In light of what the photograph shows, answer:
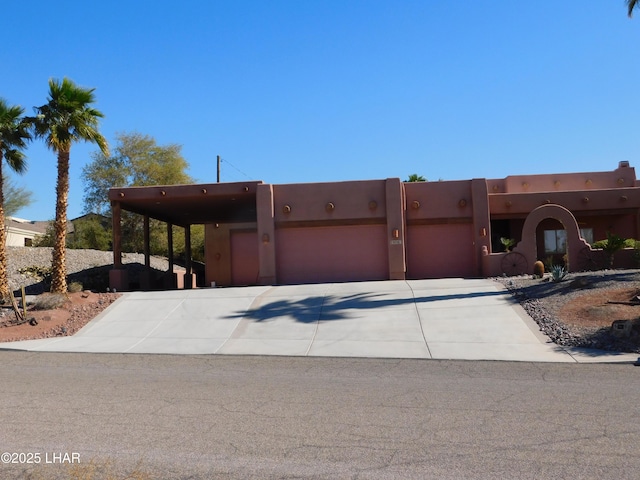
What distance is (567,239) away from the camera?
2366 cm

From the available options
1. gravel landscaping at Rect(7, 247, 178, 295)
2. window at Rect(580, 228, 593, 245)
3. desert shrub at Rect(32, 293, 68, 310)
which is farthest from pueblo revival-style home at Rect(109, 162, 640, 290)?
gravel landscaping at Rect(7, 247, 178, 295)

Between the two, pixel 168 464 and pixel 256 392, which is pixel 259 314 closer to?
pixel 256 392

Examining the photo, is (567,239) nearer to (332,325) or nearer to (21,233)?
(332,325)

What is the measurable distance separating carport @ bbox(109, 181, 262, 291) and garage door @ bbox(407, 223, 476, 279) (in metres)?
7.21

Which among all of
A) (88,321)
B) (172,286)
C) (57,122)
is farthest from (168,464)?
(172,286)

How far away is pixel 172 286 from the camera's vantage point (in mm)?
33719

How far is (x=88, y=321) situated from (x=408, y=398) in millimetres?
13139

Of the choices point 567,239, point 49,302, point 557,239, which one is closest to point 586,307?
point 567,239

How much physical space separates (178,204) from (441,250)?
38.9 feet

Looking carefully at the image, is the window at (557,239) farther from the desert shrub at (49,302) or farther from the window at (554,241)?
the desert shrub at (49,302)

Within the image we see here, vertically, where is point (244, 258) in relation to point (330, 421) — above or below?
above

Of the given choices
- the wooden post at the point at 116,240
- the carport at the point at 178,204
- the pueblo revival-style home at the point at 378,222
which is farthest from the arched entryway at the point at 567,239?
the wooden post at the point at 116,240

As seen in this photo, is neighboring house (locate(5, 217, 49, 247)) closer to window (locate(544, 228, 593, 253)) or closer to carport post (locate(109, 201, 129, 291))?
carport post (locate(109, 201, 129, 291))

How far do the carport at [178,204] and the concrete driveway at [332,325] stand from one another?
4266 mm
